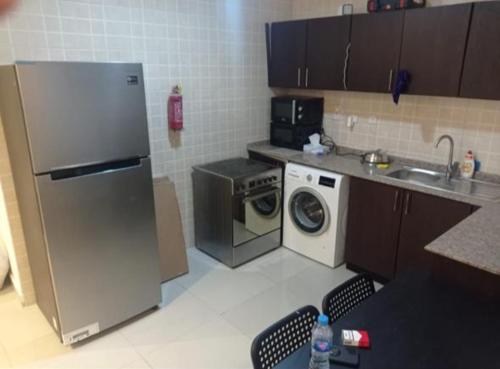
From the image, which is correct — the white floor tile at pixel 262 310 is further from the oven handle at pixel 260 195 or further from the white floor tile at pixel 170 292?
→ the oven handle at pixel 260 195

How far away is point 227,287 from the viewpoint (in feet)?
9.97

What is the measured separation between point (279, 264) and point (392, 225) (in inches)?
41.1

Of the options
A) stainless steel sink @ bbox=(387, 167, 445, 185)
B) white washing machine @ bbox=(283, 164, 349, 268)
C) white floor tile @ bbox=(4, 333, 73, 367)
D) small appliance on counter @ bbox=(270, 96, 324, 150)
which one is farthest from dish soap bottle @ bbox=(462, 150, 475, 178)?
white floor tile @ bbox=(4, 333, 73, 367)

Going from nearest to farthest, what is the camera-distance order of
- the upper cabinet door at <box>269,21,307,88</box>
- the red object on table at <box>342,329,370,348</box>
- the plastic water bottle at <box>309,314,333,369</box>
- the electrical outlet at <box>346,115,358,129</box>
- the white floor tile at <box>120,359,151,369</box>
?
the plastic water bottle at <box>309,314,333,369</box>, the red object on table at <box>342,329,370,348</box>, the white floor tile at <box>120,359,151,369</box>, the upper cabinet door at <box>269,21,307,88</box>, the electrical outlet at <box>346,115,358,129</box>

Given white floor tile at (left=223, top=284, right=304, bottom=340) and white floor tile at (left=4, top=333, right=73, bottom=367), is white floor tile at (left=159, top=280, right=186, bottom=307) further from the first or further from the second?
white floor tile at (left=4, top=333, right=73, bottom=367)

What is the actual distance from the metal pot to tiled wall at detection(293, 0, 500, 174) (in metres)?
0.11

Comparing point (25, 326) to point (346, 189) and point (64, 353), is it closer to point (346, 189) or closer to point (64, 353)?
point (64, 353)

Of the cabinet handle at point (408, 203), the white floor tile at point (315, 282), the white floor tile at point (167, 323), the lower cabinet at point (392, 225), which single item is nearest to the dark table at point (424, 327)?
the lower cabinet at point (392, 225)

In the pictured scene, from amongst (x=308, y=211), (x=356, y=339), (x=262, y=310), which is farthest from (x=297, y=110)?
(x=356, y=339)

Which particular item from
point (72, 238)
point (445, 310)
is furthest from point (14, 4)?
point (445, 310)

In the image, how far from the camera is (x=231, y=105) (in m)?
3.62

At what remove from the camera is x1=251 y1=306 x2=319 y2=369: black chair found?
137cm

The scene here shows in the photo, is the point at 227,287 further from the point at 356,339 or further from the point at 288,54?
the point at 288,54

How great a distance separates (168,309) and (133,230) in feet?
2.37
